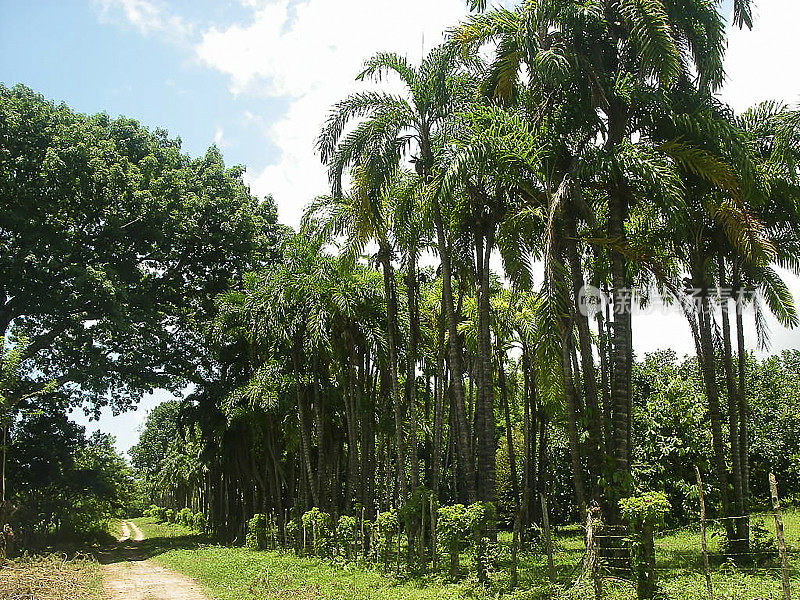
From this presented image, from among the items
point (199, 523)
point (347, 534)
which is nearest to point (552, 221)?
point (347, 534)

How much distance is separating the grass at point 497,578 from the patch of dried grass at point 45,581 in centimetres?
240

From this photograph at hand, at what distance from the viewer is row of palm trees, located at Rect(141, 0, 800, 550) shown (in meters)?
11.2

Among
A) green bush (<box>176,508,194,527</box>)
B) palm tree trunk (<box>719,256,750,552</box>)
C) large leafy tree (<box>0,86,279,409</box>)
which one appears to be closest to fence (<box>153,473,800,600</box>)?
palm tree trunk (<box>719,256,750,552</box>)

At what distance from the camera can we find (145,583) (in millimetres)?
16672

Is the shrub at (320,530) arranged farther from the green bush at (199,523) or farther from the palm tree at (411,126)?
the green bush at (199,523)

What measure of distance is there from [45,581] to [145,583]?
2538mm

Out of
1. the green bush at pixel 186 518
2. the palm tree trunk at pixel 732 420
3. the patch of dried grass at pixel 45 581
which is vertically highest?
the palm tree trunk at pixel 732 420

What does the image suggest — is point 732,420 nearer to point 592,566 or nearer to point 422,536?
point 422,536

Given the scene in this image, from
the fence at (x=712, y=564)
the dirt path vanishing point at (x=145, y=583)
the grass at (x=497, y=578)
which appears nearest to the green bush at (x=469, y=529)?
the grass at (x=497, y=578)

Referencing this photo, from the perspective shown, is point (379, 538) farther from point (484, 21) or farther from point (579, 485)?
point (484, 21)

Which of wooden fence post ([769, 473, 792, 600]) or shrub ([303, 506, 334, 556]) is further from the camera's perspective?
shrub ([303, 506, 334, 556])

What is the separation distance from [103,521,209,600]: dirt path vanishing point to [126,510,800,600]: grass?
409 millimetres

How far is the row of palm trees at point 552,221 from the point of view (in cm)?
1124

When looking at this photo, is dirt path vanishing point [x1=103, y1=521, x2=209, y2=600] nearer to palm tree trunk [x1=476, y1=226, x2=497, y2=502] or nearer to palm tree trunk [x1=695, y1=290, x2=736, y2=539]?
palm tree trunk [x1=476, y1=226, x2=497, y2=502]
